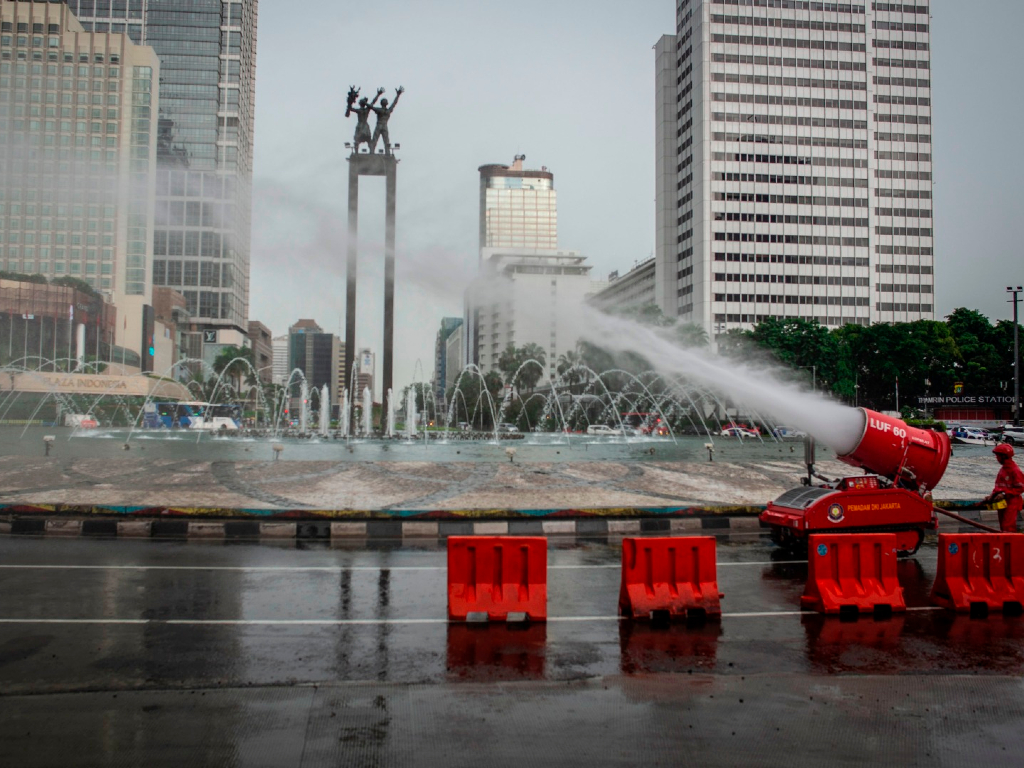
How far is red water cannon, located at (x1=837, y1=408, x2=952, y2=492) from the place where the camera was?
12602mm

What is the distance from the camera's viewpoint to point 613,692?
6430 mm

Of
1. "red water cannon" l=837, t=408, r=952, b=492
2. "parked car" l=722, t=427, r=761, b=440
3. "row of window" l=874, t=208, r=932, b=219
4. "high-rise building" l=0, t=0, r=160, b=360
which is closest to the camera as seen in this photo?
"red water cannon" l=837, t=408, r=952, b=492

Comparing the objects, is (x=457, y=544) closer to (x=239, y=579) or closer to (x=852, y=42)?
(x=239, y=579)

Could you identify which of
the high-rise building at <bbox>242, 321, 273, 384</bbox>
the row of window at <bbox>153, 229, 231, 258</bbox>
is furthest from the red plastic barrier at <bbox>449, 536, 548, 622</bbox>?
the high-rise building at <bbox>242, 321, 273, 384</bbox>

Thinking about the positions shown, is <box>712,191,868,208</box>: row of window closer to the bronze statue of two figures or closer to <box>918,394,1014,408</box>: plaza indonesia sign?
<box>918,394,1014,408</box>: plaza indonesia sign

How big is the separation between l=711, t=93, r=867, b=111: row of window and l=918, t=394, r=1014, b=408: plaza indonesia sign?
5110 centimetres

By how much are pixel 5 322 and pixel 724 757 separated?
4450 inches

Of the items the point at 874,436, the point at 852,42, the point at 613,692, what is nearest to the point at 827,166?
the point at 852,42

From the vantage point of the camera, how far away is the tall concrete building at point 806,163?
102 meters

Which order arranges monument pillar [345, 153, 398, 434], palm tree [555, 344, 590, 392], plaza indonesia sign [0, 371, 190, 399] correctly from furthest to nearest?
palm tree [555, 344, 590, 392]
plaza indonesia sign [0, 371, 190, 399]
monument pillar [345, 153, 398, 434]

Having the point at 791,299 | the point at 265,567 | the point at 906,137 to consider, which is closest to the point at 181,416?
the point at 265,567

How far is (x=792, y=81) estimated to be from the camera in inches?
4085

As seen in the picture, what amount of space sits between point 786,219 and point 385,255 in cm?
6953

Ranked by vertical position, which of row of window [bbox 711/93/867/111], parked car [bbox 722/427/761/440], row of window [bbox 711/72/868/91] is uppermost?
row of window [bbox 711/72/868/91]
